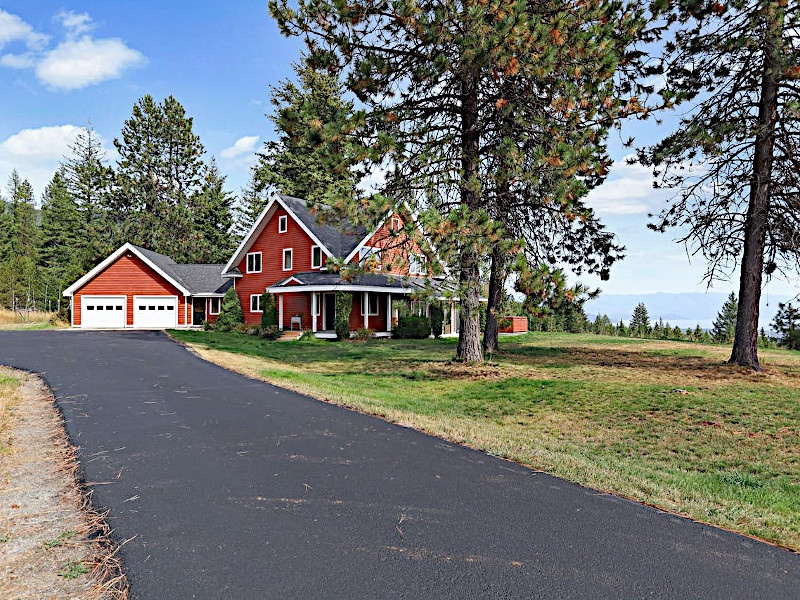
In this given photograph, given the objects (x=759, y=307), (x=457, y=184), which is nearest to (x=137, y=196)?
(x=457, y=184)

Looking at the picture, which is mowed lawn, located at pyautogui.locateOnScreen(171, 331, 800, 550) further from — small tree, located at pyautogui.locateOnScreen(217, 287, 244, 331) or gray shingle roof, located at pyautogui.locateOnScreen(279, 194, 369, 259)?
small tree, located at pyautogui.locateOnScreen(217, 287, 244, 331)

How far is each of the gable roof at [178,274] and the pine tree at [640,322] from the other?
→ 29595 millimetres

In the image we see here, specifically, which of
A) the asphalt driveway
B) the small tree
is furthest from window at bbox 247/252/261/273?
the asphalt driveway

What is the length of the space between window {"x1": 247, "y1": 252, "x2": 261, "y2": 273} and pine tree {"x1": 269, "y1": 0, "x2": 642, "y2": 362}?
19715mm

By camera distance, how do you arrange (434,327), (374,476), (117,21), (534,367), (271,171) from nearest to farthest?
(374,476) → (534,367) → (117,21) → (434,327) → (271,171)

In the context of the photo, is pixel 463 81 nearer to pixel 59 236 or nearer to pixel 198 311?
pixel 198 311

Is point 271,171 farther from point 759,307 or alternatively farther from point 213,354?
point 759,307

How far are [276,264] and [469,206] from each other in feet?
64.5

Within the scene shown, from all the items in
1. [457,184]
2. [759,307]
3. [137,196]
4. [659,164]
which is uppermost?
[137,196]

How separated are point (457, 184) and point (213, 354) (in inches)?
376

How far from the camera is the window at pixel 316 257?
1115 inches

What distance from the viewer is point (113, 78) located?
17797 mm

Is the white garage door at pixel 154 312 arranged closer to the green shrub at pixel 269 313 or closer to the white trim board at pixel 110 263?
the white trim board at pixel 110 263

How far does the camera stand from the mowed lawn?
200 inches
